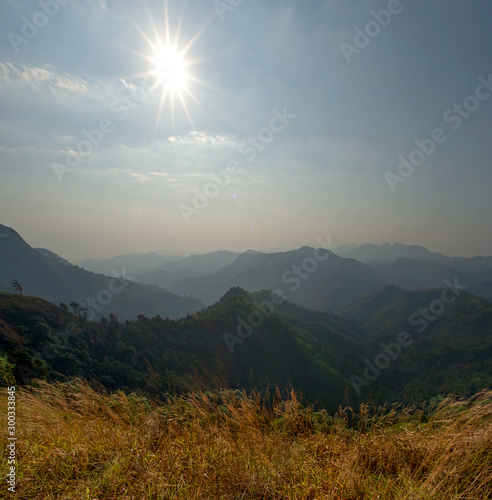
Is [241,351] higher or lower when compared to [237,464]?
lower

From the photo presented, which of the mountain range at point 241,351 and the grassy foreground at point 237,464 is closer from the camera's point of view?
the grassy foreground at point 237,464

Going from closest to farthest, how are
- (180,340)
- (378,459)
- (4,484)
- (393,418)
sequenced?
(4,484) < (378,459) < (393,418) < (180,340)

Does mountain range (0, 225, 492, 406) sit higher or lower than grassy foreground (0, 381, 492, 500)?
lower

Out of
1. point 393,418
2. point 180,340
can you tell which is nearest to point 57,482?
point 393,418

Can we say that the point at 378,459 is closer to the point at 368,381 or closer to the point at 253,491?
the point at 253,491

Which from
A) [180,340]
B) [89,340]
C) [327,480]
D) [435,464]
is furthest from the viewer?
[180,340]

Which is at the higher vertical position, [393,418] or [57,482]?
[57,482]

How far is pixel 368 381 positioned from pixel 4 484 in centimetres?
9726

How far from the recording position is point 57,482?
2359mm

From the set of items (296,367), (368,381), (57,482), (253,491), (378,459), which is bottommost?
(368,381)

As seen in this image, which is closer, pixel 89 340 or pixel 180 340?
pixel 89 340

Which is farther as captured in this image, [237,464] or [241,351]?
[241,351]

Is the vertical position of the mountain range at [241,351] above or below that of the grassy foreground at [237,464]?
below

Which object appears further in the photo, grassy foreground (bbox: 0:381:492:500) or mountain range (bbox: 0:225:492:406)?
mountain range (bbox: 0:225:492:406)
